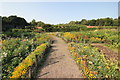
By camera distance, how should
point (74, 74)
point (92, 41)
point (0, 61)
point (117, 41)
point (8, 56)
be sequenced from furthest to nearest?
point (92, 41)
point (117, 41)
point (8, 56)
point (0, 61)
point (74, 74)

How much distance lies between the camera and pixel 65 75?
5.44m

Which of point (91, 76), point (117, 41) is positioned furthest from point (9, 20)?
point (91, 76)

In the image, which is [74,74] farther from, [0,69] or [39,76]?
[0,69]

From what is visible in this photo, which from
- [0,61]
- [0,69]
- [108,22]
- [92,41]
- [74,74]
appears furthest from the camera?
[108,22]

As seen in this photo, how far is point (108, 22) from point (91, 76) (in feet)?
145

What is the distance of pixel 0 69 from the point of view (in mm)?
6258

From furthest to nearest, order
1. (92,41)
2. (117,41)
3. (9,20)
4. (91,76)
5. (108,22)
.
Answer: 1. (108,22)
2. (9,20)
3. (92,41)
4. (117,41)
5. (91,76)

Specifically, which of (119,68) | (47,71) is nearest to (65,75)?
(47,71)

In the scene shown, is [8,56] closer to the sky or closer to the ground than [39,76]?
closer to the sky

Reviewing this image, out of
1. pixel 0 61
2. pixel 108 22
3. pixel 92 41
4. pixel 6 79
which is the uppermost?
pixel 108 22

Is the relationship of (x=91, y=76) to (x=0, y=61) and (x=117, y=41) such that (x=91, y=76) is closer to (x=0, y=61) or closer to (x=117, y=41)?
(x=0, y=61)

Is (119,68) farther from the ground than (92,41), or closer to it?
closer to it

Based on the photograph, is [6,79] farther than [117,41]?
No

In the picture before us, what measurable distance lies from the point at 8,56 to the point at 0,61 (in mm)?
967
